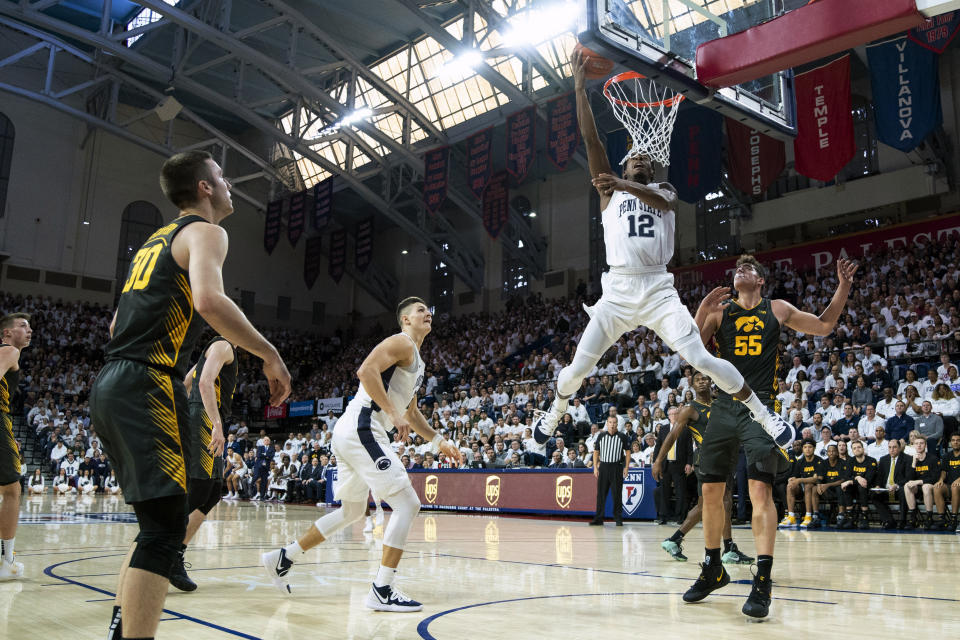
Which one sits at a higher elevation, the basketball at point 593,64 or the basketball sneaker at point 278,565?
the basketball at point 593,64

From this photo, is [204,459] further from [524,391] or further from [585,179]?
[585,179]

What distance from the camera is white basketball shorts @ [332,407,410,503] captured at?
4953 mm

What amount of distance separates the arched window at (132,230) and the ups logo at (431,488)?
24400 mm

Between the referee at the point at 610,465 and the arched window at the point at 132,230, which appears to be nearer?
the referee at the point at 610,465

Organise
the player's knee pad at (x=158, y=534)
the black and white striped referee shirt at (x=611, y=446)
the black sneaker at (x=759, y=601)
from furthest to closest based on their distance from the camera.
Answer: the black and white striped referee shirt at (x=611, y=446)
the black sneaker at (x=759, y=601)
the player's knee pad at (x=158, y=534)

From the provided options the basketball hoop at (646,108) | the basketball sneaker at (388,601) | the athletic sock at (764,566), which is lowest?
the basketball sneaker at (388,601)

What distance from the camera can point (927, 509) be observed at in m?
11.5

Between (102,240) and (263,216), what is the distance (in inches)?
300

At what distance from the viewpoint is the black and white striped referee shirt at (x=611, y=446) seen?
41.1ft

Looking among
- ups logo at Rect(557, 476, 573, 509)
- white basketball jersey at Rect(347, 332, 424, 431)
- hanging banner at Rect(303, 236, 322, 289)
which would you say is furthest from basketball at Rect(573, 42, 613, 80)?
hanging banner at Rect(303, 236, 322, 289)

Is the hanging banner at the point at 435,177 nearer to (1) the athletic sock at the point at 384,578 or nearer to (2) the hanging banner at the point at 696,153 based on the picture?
(2) the hanging banner at the point at 696,153

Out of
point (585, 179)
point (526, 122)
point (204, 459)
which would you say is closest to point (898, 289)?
point (526, 122)

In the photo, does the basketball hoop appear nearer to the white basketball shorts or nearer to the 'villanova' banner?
the white basketball shorts

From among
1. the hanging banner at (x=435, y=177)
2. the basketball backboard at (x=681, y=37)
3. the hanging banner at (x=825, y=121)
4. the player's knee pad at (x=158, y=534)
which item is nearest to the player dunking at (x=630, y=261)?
the basketball backboard at (x=681, y=37)
